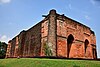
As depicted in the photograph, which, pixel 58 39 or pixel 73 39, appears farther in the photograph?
pixel 73 39

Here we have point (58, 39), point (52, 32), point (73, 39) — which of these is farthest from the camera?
point (73, 39)

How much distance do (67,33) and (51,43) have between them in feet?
12.8

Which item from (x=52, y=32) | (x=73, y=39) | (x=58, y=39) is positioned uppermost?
(x=52, y=32)

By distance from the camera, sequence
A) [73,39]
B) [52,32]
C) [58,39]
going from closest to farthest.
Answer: [52,32] < [58,39] < [73,39]

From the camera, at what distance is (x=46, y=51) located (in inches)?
777

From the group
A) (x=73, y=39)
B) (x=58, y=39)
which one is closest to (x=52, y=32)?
(x=58, y=39)

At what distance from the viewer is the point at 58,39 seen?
2123cm

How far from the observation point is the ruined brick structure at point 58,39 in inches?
815

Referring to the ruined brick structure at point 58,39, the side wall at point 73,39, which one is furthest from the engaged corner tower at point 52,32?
the side wall at point 73,39

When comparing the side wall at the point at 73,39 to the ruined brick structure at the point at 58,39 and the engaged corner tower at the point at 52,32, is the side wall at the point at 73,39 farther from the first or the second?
the engaged corner tower at the point at 52,32

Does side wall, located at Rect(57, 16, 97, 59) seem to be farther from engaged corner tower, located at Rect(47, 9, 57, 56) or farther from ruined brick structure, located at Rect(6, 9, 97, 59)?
engaged corner tower, located at Rect(47, 9, 57, 56)

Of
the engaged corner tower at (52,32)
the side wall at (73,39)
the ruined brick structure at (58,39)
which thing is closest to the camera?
the engaged corner tower at (52,32)

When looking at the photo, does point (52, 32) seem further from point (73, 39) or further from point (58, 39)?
point (73, 39)

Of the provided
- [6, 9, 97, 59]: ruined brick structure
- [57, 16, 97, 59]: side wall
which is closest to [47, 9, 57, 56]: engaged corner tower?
[6, 9, 97, 59]: ruined brick structure
